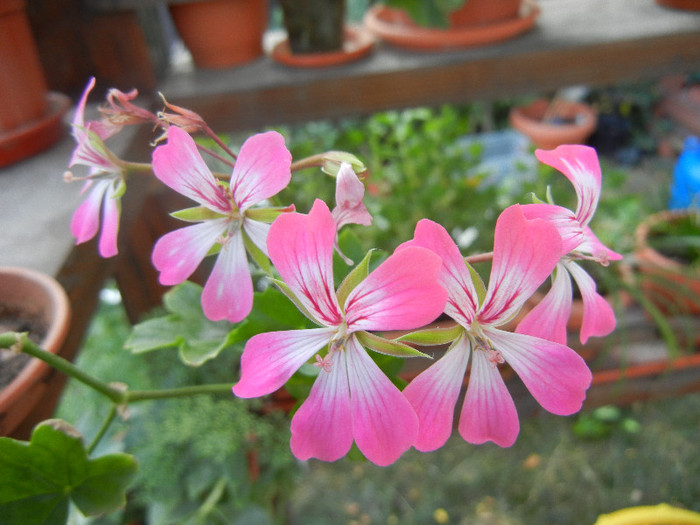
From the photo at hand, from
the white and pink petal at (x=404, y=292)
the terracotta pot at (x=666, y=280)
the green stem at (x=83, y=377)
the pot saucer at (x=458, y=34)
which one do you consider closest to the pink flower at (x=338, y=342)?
the white and pink petal at (x=404, y=292)

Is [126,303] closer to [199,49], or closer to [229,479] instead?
[229,479]

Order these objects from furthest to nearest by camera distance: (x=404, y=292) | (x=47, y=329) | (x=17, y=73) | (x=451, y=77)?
(x=451, y=77) → (x=17, y=73) → (x=47, y=329) → (x=404, y=292)

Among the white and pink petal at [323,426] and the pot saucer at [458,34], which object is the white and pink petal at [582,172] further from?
the pot saucer at [458,34]

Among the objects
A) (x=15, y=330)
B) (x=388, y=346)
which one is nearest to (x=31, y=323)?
(x=15, y=330)

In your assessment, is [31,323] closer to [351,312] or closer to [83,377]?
[83,377]

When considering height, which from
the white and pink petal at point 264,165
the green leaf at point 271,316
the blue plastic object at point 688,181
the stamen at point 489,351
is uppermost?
the white and pink petal at point 264,165

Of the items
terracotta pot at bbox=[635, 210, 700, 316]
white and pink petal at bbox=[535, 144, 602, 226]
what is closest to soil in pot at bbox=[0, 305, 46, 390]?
white and pink petal at bbox=[535, 144, 602, 226]
